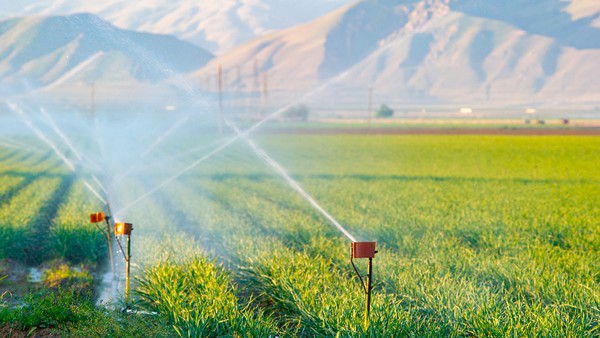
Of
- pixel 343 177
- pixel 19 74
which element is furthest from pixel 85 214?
pixel 19 74

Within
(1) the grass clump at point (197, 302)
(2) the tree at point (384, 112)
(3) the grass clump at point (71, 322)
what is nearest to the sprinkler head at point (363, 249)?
(1) the grass clump at point (197, 302)

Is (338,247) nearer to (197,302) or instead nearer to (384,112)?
(197,302)

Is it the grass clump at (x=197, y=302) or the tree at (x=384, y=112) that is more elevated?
the grass clump at (x=197, y=302)

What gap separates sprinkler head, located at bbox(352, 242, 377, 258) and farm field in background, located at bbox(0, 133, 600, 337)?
845mm

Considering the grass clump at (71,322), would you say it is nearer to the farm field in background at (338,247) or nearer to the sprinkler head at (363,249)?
the farm field in background at (338,247)

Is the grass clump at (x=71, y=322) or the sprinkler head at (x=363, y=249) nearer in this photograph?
the sprinkler head at (x=363, y=249)

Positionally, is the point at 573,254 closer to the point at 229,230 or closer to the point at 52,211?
the point at 229,230

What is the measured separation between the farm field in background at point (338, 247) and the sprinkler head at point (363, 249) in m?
0.84

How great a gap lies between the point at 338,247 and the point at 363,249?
5.14 metres

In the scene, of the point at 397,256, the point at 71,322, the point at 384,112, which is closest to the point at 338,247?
the point at 397,256

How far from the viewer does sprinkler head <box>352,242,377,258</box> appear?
6469mm

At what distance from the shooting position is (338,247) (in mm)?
11602

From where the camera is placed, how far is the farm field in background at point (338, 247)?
7.52 metres

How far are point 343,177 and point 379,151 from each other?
720 inches
